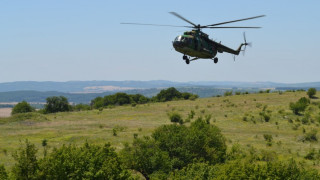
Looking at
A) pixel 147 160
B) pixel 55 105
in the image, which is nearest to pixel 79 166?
pixel 147 160

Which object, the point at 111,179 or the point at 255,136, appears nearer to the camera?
the point at 111,179

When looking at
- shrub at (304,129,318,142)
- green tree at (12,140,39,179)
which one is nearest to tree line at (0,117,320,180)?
green tree at (12,140,39,179)

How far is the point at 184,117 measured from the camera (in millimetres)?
96250

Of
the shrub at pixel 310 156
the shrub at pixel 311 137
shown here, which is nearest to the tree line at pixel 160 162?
the shrub at pixel 310 156

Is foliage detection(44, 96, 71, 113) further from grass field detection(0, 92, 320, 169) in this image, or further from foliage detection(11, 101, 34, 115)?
grass field detection(0, 92, 320, 169)

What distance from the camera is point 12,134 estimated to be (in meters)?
79.7

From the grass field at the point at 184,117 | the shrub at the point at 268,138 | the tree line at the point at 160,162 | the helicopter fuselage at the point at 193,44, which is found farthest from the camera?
the shrub at the point at 268,138

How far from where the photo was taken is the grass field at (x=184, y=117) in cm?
6906

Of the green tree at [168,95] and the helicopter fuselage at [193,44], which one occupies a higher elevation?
the helicopter fuselage at [193,44]

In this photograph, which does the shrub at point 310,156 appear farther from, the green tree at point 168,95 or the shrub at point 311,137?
the green tree at point 168,95

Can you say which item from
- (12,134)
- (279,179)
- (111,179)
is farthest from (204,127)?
(12,134)

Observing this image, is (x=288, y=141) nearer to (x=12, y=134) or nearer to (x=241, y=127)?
(x=241, y=127)

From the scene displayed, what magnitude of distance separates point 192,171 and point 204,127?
18.6 m


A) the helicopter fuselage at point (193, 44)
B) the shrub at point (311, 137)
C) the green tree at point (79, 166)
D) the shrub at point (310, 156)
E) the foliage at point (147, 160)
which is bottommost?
the shrub at point (310, 156)
